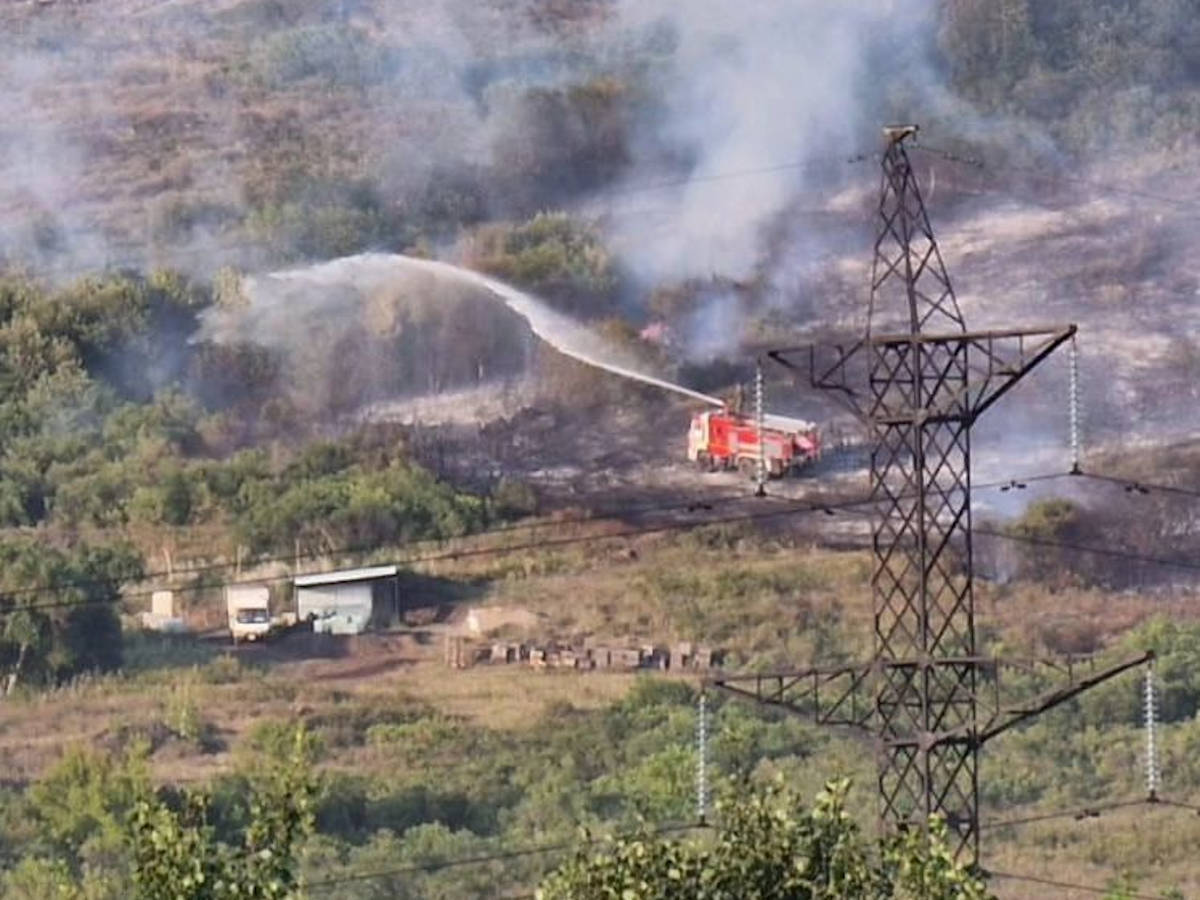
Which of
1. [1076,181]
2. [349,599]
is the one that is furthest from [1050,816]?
[1076,181]

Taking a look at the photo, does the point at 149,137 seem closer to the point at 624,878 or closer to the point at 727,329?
the point at 727,329

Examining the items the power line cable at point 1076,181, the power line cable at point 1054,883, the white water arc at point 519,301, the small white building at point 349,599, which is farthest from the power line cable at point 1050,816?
the power line cable at point 1076,181

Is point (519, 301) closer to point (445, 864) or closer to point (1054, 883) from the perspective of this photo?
point (445, 864)

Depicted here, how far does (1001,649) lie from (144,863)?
151ft

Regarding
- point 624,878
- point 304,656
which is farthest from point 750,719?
point 624,878

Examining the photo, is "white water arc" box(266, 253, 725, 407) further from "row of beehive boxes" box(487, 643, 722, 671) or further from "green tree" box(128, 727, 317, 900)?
"green tree" box(128, 727, 317, 900)

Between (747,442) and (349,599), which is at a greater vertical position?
(747,442)

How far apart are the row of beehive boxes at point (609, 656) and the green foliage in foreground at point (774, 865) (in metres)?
44.9

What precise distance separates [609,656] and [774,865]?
45.6 meters

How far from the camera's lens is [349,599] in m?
70.1

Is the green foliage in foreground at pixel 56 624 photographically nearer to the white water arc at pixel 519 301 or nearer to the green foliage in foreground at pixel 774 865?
the white water arc at pixel 519 301

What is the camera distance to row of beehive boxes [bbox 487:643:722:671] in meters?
69.3

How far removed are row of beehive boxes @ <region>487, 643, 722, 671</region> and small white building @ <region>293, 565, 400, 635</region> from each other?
2.08 metres

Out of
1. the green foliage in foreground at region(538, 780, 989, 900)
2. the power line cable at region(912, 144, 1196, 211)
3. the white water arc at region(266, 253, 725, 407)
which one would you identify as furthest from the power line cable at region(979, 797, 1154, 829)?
the green foliage in foreground at region(538, 780, 989, 900)
